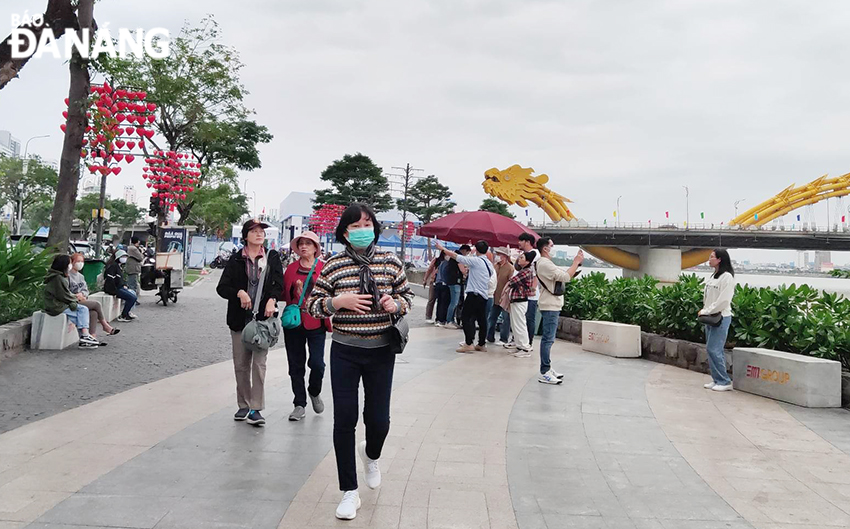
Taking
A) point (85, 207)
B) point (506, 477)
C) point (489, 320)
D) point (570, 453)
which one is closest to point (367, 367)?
point (506, 477)

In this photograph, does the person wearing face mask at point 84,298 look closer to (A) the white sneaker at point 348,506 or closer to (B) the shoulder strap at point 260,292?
(B) the shoulder strap at point 260,292

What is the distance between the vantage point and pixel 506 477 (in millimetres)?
3965

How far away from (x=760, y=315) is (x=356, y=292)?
6007mm

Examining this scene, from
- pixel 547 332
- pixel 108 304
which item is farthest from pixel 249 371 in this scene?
pixel 108 304

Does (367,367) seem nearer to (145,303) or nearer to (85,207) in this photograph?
(145,303)

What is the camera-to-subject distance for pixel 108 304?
10.8 meters

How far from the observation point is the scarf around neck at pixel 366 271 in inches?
131

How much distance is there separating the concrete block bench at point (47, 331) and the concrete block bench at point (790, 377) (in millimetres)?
8665

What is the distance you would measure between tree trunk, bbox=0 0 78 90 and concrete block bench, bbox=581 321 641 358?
29.3 feet

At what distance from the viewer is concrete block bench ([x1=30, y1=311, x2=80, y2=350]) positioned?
26.6ft

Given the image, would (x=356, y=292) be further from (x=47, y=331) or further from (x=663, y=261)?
(x=663, y=261)

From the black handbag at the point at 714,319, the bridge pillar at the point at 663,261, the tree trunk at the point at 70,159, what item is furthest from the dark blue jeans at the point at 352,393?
the bridge pillar at the point at 663,261

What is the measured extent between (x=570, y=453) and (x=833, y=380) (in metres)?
3.55

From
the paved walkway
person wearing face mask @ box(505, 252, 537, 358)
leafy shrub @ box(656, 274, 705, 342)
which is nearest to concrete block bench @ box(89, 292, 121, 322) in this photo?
the paved walkway
